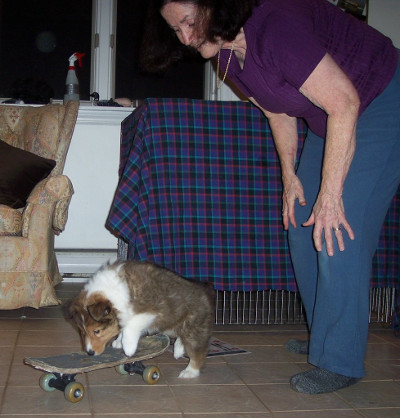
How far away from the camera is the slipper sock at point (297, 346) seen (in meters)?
2.51

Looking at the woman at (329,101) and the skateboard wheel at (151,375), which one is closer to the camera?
the woman at (329,101)

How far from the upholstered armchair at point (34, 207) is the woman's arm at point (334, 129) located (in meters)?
1.77

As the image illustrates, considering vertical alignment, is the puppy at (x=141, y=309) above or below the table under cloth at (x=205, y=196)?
below

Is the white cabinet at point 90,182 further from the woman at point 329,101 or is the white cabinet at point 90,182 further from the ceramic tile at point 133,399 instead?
the ceramic tile at point 133,399

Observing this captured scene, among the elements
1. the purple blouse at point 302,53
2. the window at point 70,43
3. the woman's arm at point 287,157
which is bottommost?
the woman's arm at point 287,157

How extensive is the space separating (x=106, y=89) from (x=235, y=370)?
11.5 ft

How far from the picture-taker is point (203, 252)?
2.65 m

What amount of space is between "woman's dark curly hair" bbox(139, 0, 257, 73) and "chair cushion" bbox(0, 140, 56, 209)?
148 cm

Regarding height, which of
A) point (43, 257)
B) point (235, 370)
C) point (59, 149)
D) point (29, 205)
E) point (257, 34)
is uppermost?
point (257, 34)

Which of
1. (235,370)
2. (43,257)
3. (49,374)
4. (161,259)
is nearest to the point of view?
(49,374)

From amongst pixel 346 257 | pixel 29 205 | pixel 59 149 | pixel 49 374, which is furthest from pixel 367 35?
pixel 59 149

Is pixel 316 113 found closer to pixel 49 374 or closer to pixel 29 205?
pixel 49 374

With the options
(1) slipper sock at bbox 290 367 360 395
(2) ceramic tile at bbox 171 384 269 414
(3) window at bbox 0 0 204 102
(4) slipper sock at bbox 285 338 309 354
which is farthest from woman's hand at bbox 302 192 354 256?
(3) window at bbox 0 0 204 102

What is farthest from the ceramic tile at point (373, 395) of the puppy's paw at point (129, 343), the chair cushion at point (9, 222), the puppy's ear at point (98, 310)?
the chair cushion at point (9, 222)
